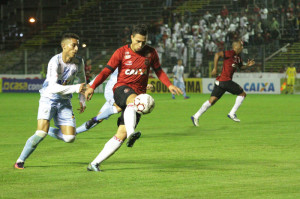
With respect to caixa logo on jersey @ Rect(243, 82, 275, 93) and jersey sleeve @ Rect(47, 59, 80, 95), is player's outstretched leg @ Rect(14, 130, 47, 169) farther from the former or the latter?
caixa logo on jersey @ Rect(243, 82, 275, 93)

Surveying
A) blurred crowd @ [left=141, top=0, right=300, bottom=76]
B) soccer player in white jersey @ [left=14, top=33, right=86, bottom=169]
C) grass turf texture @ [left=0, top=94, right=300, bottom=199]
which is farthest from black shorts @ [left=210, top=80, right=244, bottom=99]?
blurred crowd @ [left=141, top=0, right=300, bottom=76]

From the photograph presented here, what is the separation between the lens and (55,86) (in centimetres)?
845

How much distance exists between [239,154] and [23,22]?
4722 centimetres

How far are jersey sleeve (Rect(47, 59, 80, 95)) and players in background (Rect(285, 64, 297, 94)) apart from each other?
28590 millimetres

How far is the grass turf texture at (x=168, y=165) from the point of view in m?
6.97

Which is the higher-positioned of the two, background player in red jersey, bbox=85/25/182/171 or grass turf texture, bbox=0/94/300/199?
background player in red jersey, bbox=85/25/182/171

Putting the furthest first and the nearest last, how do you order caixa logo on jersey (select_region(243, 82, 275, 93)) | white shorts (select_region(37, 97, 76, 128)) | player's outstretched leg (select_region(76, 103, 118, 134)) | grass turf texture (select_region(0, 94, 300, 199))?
caixa logo on jersey (select_region(243, 82, 275, 93)) < player's outstretched leg (select_region(76, 103, 118, 134)) < white shorts (select_region(37, 97, 76, 128)) < grass turf texture (select_region(0, 94, 300, 199))

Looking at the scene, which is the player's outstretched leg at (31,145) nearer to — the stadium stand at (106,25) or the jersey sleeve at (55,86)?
the jersey sleeve at (55,86)

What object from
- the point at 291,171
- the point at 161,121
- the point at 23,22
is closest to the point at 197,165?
the point at 291,171

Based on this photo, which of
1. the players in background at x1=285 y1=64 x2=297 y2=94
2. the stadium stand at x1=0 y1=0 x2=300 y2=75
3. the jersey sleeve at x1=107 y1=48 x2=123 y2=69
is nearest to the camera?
the jersey sleeve at x1=107 y1=48 x2=123 y2=69

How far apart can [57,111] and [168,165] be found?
1855 mm

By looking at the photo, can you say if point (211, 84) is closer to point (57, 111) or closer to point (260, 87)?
point (260, 87)

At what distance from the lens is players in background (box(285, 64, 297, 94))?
3574cm

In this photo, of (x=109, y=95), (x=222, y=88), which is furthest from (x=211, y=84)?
(x=109, y=95)
